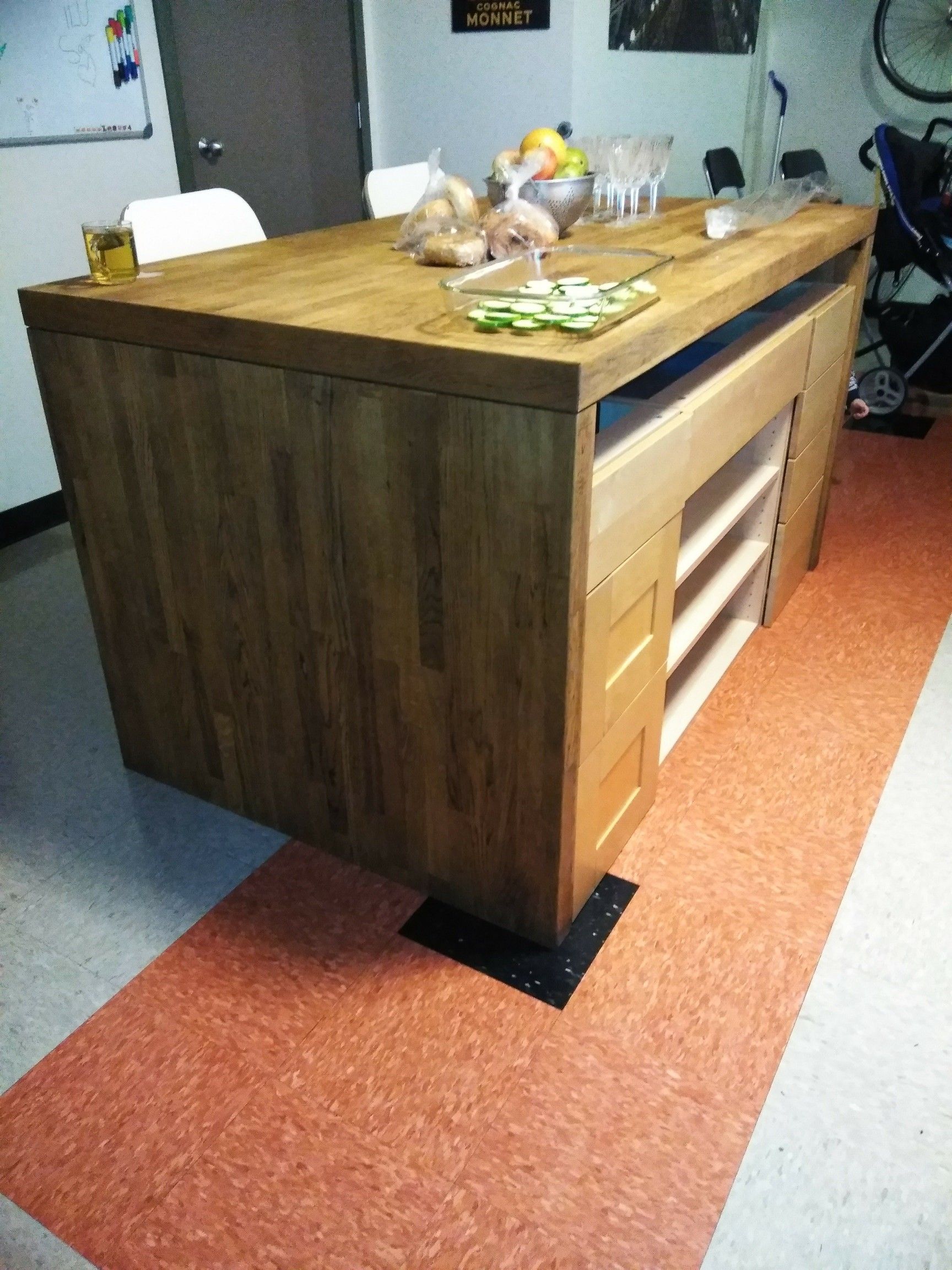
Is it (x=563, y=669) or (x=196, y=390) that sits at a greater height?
(x=196, y=390)

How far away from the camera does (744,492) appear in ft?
6.43

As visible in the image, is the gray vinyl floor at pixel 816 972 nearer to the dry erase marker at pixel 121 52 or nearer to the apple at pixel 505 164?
the apple at pixel 505 164

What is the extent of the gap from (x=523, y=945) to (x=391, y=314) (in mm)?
915

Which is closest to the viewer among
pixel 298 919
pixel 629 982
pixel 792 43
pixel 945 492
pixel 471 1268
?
pixel 471 1268

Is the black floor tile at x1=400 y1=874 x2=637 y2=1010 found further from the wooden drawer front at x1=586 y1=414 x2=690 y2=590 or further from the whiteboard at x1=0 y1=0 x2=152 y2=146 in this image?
the whiteboard at x1=0 y1=0 x2=152 y2=146

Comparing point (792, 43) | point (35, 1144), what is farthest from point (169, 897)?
point (792, 43)

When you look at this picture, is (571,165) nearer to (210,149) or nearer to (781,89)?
(210,149)

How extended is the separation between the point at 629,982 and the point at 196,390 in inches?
40.4

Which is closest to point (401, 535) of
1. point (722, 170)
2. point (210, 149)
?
point (210, 149)

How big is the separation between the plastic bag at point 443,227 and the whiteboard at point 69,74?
1.42m

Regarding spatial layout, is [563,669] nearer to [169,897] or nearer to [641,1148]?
[641,1148]

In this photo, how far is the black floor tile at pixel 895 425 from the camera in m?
3.54

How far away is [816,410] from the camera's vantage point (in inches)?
86.9

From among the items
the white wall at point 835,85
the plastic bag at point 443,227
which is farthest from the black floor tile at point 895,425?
the plastic bag at point 443,227
